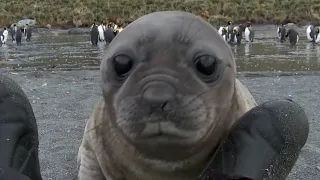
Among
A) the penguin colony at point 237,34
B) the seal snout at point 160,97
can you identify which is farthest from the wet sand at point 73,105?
the penguin colony at point 237,34

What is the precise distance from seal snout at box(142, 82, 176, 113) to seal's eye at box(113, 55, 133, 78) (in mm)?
209

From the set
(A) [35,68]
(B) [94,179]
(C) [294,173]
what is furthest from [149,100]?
(A) [35,68]

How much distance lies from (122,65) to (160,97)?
11.4 inches

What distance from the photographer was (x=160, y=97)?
1667 millimetres

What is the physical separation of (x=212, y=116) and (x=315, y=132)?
125 inches

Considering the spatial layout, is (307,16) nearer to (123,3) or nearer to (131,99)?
(123,3)

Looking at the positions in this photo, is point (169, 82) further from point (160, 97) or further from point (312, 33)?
point (312, 33)

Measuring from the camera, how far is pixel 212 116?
1.86 m

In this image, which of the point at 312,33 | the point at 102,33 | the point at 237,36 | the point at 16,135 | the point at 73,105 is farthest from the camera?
the point at 102,33

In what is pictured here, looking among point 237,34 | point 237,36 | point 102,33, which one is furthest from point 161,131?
point 102,33

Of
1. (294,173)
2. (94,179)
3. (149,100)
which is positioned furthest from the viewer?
(294,173)

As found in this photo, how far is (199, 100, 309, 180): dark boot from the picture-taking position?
188 cm

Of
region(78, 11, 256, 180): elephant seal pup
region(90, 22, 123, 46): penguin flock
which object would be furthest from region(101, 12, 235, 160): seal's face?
region(90, 22, 123, 46): penguin flock

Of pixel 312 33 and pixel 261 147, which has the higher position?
pixel 261 147
